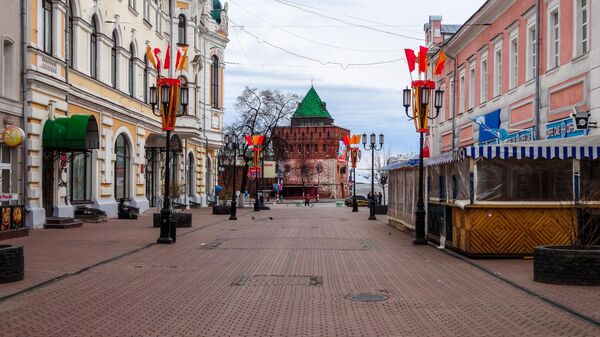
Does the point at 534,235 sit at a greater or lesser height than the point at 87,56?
lesser

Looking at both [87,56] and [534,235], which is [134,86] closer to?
[87,56]

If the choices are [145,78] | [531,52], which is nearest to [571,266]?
[531,52]

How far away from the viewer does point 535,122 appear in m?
22.6

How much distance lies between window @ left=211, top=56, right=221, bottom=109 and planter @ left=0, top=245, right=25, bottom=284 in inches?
1718

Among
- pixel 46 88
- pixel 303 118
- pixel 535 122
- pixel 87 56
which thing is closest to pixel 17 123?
pixel 46 88

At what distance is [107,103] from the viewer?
3167 cm

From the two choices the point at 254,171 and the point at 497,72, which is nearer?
the point at 497,72

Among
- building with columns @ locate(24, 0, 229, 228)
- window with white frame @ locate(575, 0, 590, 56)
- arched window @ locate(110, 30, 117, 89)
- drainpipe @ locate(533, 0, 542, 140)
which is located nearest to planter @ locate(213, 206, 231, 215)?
building with columns @ locate(24, 0, 229, 228)

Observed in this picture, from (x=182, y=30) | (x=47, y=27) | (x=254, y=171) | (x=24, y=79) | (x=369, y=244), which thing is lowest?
(x=369, y=244)

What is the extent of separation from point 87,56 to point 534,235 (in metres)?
21.4

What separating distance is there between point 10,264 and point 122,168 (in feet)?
82.9

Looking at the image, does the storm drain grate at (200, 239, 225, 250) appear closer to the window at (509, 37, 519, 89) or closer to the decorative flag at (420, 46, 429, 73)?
the decorative flag at (420, 46, 429, 73)

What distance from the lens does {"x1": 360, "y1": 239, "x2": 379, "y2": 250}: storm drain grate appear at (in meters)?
18.0

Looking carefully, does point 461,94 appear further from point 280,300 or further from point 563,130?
point 280,300
